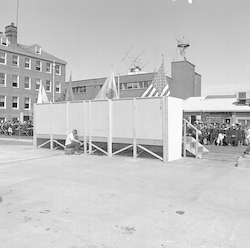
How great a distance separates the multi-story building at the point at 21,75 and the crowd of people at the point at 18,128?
9735 mm

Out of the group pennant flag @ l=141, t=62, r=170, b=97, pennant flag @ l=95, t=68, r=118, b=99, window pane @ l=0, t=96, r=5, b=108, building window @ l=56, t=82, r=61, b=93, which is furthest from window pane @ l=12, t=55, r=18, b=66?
pennant flag @ l=141, t=62, r=170, b=97

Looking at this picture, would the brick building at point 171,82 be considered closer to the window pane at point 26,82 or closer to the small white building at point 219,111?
the small white building at point 219,111

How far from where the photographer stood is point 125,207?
223 inches

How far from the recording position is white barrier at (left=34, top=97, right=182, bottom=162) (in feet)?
37.5

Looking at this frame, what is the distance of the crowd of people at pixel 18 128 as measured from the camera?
27.9 m

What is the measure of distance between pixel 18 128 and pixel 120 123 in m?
18.9

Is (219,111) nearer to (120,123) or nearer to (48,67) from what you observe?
(120,123)

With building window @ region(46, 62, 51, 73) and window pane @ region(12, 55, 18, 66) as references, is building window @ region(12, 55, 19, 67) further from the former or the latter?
building window @ region(46, 62, 51, 73)

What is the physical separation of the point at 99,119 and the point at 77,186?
6230mm

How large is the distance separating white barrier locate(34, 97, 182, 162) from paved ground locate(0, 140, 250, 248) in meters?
1.89

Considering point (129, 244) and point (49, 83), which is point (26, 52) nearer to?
point (49, 83)

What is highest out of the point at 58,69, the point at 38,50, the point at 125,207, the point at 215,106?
the point at 38,50

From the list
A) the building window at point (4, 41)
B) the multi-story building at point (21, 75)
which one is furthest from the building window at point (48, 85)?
the building window at point (4, 41)

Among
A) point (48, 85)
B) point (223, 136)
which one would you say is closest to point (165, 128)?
point (223, 136)
